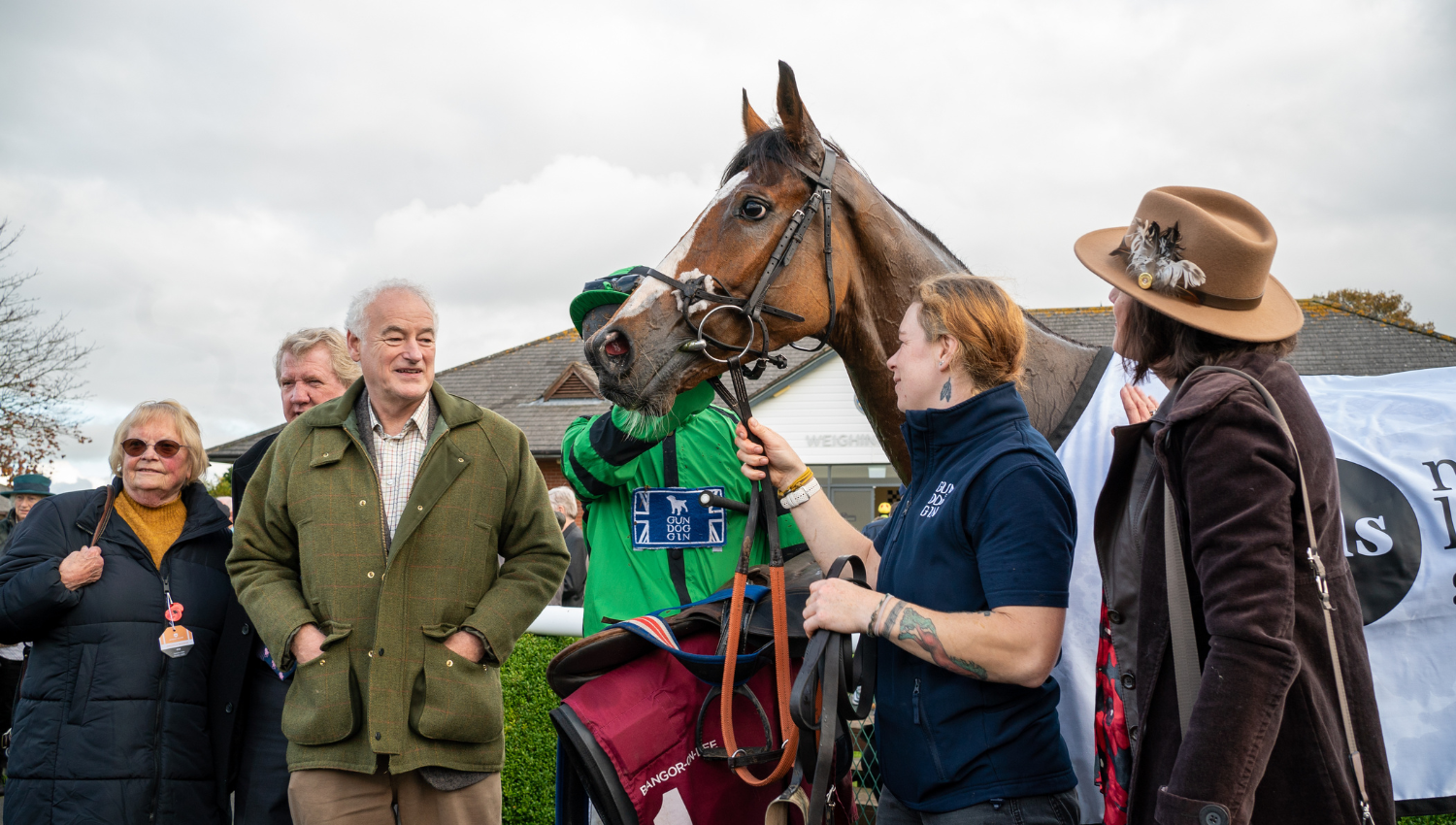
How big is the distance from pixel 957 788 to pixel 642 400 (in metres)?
1.35

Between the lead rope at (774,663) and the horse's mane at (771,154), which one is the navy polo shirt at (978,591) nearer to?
the lead rope at (774,663)

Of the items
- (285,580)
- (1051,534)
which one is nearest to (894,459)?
(1051,534)

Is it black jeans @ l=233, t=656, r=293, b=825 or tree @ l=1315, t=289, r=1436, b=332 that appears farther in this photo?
tree @ l=1315, t=289, r=1436, b=332

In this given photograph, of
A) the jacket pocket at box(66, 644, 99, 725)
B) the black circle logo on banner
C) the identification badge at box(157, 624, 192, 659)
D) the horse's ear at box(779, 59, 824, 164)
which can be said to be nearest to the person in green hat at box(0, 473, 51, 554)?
the jacket pocket at box(66, 644, 99, 725)

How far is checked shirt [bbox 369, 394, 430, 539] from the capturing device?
2801 mm

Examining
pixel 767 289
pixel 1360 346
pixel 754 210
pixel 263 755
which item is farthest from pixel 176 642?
pixel 1360 346

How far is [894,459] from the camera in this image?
287 cm

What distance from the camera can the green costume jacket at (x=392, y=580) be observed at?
2.53m

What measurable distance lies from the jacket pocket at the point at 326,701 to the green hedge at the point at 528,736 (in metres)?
2.14

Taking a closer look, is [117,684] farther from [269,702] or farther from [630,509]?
[630,509]

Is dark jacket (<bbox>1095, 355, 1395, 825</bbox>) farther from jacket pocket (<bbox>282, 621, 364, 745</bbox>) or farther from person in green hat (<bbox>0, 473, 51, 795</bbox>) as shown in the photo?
person in green hat (<bbox>0, 473, 51, 795</bbox>)

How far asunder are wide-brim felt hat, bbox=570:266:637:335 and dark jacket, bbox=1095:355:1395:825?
6.20 ft

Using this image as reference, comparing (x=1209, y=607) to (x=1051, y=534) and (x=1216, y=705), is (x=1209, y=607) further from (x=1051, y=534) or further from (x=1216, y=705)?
(x=1051, y=534)

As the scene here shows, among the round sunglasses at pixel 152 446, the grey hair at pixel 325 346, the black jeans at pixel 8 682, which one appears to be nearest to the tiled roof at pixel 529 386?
the black jeans at pixel 8 682
